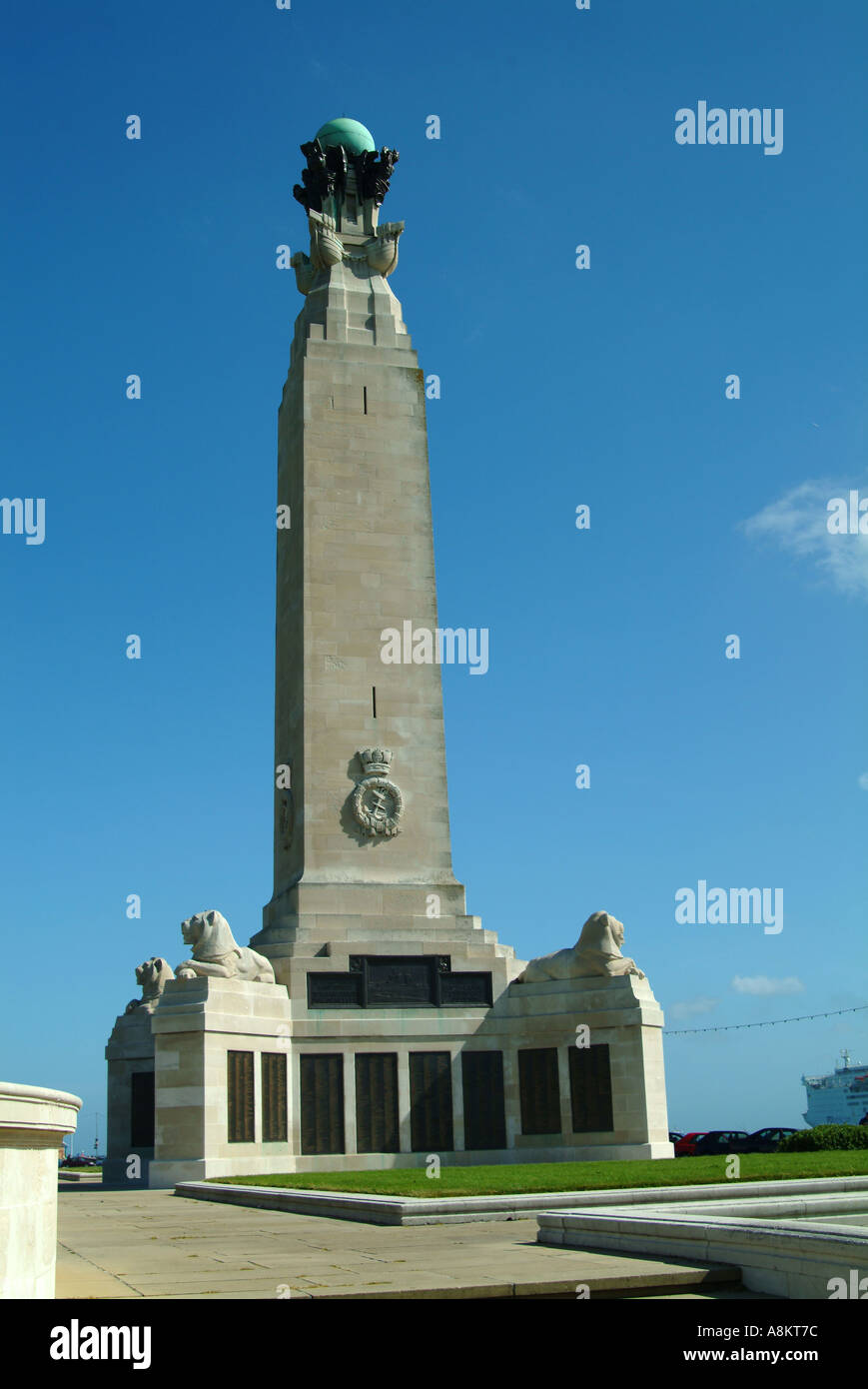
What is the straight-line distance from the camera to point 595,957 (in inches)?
1318

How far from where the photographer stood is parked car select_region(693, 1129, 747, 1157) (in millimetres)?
41037

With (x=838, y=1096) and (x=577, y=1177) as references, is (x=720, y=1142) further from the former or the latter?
(x=838, y=1096)

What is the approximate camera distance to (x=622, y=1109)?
32.0 m

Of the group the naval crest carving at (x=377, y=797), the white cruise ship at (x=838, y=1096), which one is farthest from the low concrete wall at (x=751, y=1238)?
the white cruise ship at (x=838, y=1096)

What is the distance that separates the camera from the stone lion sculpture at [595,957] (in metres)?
33.3

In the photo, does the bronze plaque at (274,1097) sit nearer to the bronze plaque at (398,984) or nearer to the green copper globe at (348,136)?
the bronze plaque at (398,984)

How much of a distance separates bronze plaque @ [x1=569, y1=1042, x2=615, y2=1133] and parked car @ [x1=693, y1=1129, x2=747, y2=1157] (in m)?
9.87

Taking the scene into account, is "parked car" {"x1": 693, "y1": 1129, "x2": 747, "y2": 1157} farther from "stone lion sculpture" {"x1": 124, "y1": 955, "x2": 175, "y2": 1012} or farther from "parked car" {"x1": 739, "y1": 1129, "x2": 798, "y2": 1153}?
"stone lion sculpture" {"x1": 124, "y1": 955, "x2": 175, "y2": 1012}

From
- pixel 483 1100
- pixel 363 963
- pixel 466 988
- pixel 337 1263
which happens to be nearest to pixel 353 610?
pixel 363 963

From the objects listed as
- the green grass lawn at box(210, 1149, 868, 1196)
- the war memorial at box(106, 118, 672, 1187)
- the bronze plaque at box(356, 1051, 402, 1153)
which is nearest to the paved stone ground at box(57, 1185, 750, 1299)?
the green grass lawn at box(210, 1149, 868, 1196)

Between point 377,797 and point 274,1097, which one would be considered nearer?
point 274,1097

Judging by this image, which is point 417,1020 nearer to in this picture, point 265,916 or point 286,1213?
point 265,916

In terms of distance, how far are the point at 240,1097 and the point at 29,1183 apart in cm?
2219
